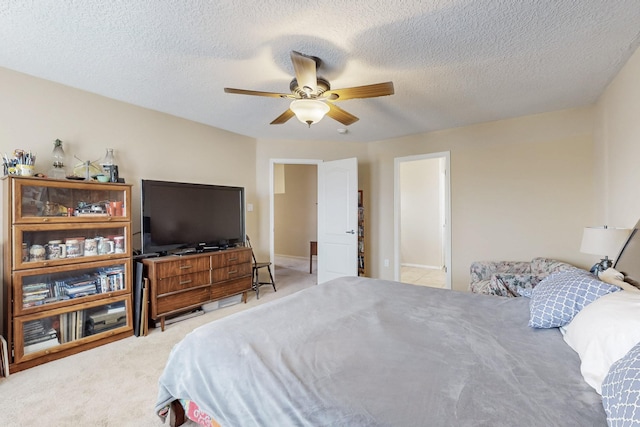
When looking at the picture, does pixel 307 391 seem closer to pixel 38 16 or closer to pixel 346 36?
pixel 346 36

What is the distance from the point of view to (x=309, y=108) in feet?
7.06

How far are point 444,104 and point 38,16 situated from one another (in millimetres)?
3379

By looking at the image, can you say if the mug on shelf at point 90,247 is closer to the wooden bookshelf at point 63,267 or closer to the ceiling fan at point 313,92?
the wooden bookshelf at point 63,267

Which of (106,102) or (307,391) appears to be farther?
(106,102)

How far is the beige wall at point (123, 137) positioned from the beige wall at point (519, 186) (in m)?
2.84

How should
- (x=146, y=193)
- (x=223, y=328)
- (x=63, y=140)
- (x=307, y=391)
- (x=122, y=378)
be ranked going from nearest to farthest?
1. (x=307, y=391)
2. (x=223, y=328)
3. (x=122, y=378)
4. (x=63, y=140)
5. (x=146, y=193)

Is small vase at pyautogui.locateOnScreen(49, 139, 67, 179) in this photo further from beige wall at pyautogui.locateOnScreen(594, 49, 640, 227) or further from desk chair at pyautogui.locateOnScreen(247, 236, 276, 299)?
beige wall at pyautogui.locateOnScreen(594, 49, 640, 227)

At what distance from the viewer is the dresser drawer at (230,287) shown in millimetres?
3387

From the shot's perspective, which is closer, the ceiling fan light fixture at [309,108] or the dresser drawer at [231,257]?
the ceiling fan light fixture at [309,108]

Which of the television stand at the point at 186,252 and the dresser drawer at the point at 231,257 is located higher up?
the television stand at the point at 186,252

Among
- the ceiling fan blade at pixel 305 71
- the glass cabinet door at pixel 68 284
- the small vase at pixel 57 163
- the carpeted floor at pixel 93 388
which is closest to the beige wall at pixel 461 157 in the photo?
the small vase at pixel 57 163

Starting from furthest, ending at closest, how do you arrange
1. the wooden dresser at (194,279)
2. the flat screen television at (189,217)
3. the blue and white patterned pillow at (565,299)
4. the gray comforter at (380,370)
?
1. the flat screen television at (189,217)
2. the wooden dresser at (194,279)
3. the blue and white patterned pillow at (565,299)
4. the gray comforter at (380,370)

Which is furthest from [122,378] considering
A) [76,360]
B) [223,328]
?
[223,328]

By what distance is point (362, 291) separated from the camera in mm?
2096
